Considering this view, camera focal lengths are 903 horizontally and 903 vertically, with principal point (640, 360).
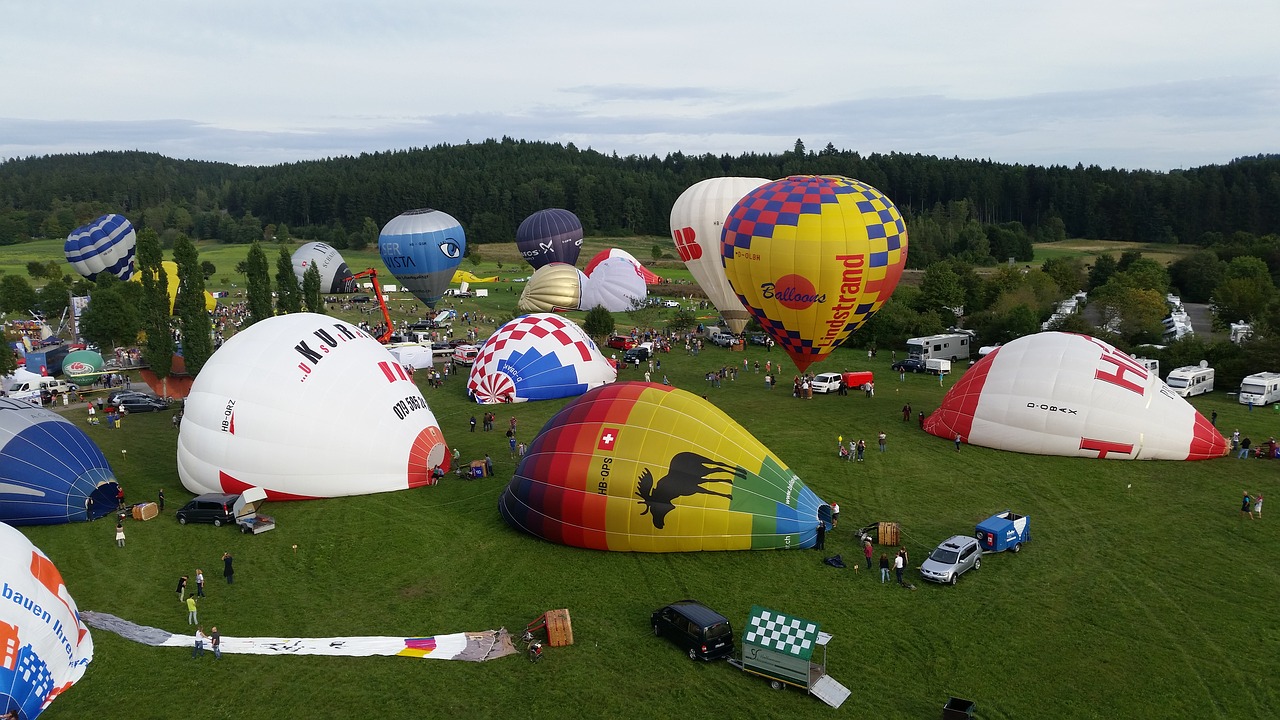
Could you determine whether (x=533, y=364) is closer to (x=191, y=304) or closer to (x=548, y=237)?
(x=191, y=304)

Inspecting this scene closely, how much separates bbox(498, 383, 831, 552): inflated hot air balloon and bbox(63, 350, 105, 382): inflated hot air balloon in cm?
2962

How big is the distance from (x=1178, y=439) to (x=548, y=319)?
2069 centimetres

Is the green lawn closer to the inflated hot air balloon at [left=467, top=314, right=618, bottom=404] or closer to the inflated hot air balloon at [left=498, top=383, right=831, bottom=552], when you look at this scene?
the inflated hot air balloon at [left=498, top=383, right=831, bottom=552]

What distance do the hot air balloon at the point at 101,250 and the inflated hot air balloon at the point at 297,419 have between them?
45.5 metres

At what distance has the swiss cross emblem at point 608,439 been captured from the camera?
1726 centimetres

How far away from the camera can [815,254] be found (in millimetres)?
26875

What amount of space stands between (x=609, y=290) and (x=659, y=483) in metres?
38.7

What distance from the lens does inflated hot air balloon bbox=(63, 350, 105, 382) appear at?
1518 inches

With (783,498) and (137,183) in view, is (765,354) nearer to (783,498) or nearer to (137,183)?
(783,498)

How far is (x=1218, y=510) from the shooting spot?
20250 mm

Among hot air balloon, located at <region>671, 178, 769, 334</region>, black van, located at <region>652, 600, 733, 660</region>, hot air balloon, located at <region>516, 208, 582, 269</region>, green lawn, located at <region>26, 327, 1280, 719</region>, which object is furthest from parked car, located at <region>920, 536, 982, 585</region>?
hot air balloon, located at <region>516, 208, 582, 269</region>

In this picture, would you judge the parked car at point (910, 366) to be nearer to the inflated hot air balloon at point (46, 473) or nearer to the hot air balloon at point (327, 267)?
the inflated hot air balloon at point (46, 473)

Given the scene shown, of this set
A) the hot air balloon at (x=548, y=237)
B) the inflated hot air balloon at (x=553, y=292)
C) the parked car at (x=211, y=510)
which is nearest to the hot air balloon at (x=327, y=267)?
the hot air balloon at (x=548, y=237)

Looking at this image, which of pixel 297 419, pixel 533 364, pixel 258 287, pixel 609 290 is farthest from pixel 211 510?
pixel 609 290
